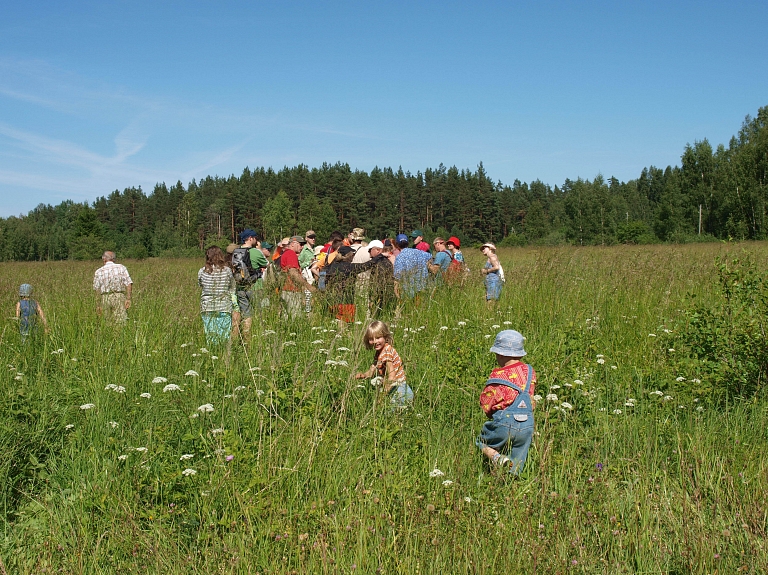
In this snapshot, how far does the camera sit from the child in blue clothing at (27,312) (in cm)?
662

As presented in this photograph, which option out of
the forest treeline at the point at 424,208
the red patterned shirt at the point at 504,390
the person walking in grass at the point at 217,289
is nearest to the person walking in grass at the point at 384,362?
the red patterned shirt at the point at 504,390

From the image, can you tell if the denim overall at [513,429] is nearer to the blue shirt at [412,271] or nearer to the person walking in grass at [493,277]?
the blue shirt at [412,271]

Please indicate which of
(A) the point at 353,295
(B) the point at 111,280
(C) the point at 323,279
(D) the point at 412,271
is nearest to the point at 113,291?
(B) the point at 111,280

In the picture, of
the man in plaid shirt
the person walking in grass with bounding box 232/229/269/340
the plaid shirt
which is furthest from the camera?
the person walking in grass with bounding box 232/229/269/340

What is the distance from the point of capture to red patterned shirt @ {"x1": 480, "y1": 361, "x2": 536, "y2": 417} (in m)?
3.85

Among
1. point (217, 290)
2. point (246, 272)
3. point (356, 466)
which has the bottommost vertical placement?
point (356, 466)

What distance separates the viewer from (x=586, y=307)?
749 centimetres

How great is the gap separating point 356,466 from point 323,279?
18.7ft

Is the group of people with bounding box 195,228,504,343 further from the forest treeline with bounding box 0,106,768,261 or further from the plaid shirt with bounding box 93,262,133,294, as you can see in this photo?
the forest treeline with bounding box 0,106,768,261

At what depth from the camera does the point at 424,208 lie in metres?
96.4

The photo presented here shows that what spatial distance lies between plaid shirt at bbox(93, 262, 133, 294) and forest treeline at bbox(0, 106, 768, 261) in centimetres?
3456

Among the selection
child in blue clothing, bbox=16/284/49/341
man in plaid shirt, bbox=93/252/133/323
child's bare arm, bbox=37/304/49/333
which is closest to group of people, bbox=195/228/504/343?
man in plaid shirt, bbox=93/252/133/323

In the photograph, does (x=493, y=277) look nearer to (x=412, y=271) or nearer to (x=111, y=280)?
(x=412, y=271)

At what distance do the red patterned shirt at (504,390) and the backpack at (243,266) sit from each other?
5.48 metres
